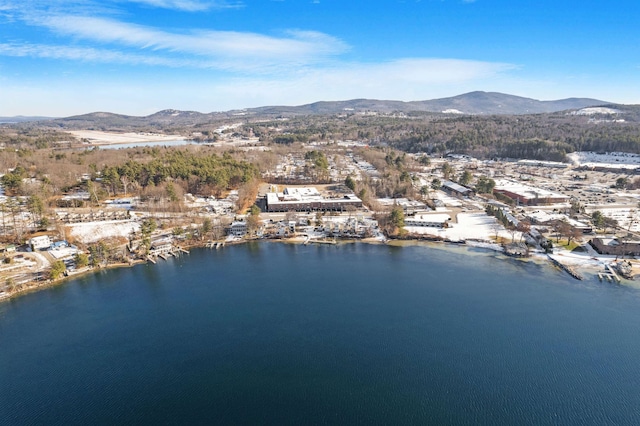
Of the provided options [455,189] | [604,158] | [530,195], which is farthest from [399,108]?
[530,195]

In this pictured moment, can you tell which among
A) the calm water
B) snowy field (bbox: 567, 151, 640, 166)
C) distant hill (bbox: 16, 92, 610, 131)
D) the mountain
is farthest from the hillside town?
the mountain

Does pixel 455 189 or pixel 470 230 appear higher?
pixel 455 189

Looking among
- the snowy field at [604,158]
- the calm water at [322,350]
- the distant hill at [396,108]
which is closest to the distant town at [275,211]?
the calm water at [322,350]

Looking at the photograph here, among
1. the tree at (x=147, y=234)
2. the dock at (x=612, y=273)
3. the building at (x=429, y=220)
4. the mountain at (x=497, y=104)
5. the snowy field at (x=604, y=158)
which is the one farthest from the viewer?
the mountain at (x=497, y=104)

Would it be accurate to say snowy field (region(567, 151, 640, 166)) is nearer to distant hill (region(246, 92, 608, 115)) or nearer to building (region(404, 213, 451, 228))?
building (region(404, 213, 451, 228))

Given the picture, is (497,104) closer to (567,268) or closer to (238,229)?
(567,268)

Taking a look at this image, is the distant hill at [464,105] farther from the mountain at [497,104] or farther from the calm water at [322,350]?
the calm water at [322,350]
